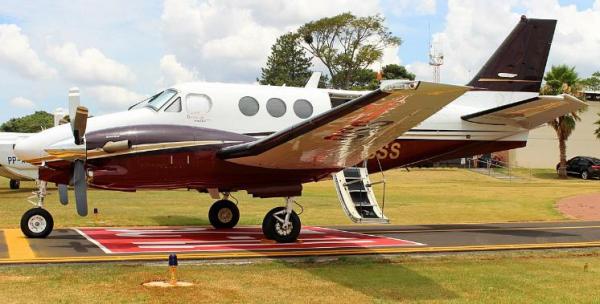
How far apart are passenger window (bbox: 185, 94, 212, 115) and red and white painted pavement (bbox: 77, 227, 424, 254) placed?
10.1 feet

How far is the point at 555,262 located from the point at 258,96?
778 cm

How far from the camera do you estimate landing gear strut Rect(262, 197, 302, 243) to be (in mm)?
14516

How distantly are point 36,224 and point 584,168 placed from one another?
180 ft

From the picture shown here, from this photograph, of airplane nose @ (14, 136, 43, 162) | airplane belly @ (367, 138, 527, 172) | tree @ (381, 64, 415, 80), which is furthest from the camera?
tree @ (381, 64, 415, 80)

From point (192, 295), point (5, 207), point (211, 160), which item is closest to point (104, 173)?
point (211, 160)

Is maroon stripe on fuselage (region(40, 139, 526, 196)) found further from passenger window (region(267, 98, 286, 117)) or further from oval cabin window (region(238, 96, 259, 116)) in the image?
passenger window (region(267, 98, 286, 117))

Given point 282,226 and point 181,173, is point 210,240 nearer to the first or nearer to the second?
point 282,226

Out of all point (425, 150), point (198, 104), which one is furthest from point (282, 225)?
point (425, 150)

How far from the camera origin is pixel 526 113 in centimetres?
1655

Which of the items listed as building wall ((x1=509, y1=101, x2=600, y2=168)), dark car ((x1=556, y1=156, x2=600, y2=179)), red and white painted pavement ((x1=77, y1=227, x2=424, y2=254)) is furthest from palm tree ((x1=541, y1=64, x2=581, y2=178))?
red and white painted pavement ((x1=77, y1=227, x2=424, y2=254))

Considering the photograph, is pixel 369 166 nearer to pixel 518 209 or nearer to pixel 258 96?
pixel 258 96

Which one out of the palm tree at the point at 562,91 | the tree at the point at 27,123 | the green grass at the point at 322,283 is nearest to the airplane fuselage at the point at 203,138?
the green grass at the point at 322,283

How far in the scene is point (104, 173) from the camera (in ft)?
44.4

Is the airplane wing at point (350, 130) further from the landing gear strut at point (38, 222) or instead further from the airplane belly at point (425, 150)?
the landing gear strut at point (38, 222)
